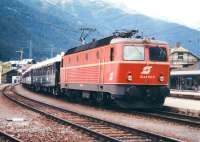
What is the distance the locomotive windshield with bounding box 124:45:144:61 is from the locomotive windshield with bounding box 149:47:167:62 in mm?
435

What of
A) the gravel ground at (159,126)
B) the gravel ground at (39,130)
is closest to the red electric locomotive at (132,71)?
the gravel ground at (159,126)

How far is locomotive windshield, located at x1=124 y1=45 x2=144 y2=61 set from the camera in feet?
68.4

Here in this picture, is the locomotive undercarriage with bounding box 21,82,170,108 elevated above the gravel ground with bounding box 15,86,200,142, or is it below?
above

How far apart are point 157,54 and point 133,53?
1.16 metres

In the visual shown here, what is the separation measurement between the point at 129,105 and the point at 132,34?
3399 mm

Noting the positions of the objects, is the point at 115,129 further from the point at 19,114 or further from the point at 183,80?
the point at 183,80

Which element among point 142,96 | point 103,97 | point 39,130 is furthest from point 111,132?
point 103,97

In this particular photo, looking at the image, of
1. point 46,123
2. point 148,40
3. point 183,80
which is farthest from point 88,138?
point 183,80

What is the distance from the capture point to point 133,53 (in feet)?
68.9

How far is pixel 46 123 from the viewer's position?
16156 millimetres

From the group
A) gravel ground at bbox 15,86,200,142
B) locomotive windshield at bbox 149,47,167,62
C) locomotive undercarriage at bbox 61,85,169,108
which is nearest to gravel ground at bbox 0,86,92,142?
gravel ground at bbox 15,86,200,142

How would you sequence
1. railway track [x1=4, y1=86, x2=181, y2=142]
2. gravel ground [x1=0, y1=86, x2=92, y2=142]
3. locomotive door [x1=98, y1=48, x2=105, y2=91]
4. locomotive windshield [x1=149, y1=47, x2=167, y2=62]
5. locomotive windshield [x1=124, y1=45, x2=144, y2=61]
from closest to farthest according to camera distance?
1. railway track [x1=4, y1=86, x2=181, y2=142]
2. gravel ground [x1=0, y1=86, x2=92, y2=142]
3. locomotive windshield [x1=124, y1=45, x2=144, y2=61]
4. locomotive windshield [x1=149, y1=47, x2=167, y2=62]
5. locomotive door [x1=98, y1=48, x2=105, y2=91]

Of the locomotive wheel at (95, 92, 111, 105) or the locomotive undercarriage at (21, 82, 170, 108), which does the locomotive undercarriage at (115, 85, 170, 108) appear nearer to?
the locomotive undercarriage at (21, 82, 170, 108)

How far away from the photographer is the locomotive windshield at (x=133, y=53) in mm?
20847
